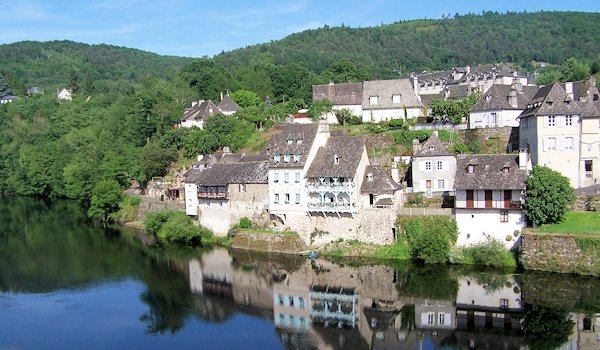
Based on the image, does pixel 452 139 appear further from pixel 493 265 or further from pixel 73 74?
pixel 73 74

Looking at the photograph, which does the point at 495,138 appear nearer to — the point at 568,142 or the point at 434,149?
the point at 568,142

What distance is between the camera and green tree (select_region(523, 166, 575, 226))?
41.9 meters

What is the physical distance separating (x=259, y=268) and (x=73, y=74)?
5412 inches

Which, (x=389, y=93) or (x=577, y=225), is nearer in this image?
(x=577, y=225)

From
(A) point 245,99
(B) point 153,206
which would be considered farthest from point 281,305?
(A) point 245,99

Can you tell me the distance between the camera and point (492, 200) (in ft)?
146

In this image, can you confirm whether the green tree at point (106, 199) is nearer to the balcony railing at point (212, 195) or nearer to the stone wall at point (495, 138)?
the balcony railing at point (212, 195)

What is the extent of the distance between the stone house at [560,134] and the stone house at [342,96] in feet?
93.8

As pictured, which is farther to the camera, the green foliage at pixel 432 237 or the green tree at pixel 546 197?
the green foliage at pixel 432 237

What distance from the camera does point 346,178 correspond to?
4972 centimetres

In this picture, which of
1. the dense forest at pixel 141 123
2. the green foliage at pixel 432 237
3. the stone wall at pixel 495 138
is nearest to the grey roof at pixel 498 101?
the stone wall at pixel 495 138

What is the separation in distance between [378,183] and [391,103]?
83.4 ft

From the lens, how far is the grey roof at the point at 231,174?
183ft

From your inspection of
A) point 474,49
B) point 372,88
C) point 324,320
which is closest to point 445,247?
point 324,320
